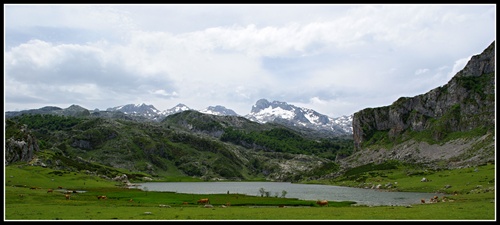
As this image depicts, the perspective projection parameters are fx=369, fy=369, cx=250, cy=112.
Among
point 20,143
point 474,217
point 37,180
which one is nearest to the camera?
point 474,217

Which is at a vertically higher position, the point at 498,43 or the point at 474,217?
the point at 498,43

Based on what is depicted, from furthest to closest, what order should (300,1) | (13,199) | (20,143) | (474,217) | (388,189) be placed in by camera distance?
(20,143)
(388,189)
(13,199)
(474,217)
(300,1)

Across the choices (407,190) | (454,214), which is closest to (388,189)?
(407,190)

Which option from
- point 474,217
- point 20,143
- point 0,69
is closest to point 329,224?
point 474,217

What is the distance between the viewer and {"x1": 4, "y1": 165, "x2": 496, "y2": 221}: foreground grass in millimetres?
47531

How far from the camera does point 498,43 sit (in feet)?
103

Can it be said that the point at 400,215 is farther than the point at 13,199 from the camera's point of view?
No

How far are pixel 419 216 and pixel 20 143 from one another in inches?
8149

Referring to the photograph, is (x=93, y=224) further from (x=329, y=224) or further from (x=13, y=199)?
(x=13, y=199)

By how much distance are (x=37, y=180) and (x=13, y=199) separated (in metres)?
69.3

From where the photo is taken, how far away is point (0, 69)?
31688 mm

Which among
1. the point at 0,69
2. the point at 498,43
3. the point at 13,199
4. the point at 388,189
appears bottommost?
the point at 388,189

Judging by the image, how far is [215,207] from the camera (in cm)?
6788

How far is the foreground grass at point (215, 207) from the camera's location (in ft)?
156
